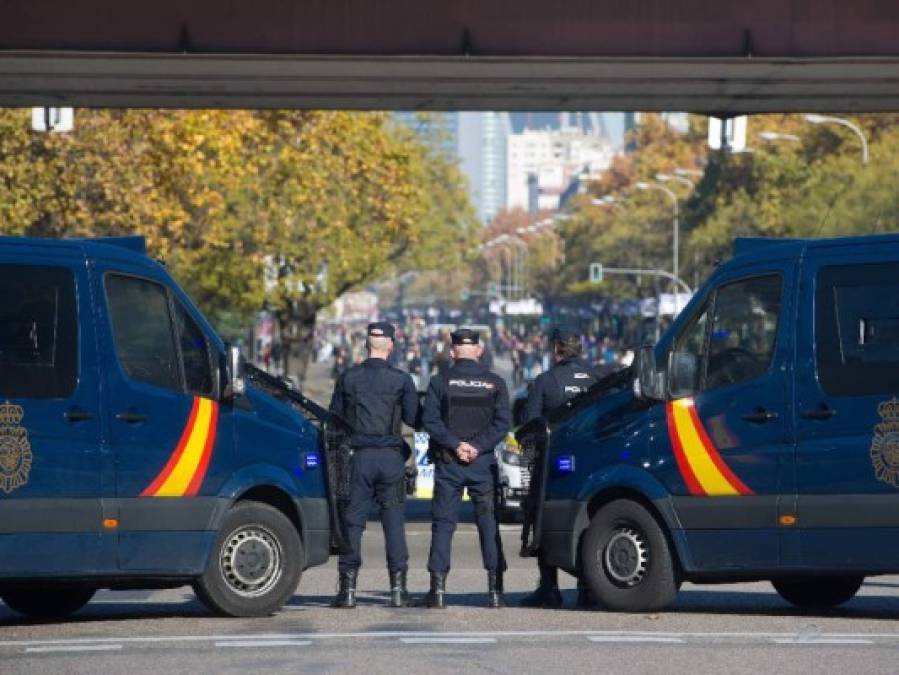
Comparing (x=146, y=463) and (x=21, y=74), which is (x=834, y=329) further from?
(x=21, y=74)

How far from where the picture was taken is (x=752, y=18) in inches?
909

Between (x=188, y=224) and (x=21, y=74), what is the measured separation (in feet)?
91.0

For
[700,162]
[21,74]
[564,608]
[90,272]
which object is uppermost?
[700,162]

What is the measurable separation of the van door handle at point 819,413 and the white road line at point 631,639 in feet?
5.41

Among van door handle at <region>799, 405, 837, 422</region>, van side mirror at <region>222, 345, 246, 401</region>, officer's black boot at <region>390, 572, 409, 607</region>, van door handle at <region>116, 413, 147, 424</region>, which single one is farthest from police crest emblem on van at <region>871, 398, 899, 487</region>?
van door handle at <region>116, 413, 147, 424</region>

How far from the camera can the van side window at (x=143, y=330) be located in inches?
545

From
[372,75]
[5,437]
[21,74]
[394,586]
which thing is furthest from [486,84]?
[5,437]

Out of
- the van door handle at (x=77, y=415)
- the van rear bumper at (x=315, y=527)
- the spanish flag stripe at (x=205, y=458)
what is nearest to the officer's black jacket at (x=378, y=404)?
the van rear bumper at (x=315, y=527)

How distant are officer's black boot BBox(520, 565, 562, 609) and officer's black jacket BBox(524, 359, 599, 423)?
1.05 metres

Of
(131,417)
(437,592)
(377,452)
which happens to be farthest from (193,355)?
(437,592)

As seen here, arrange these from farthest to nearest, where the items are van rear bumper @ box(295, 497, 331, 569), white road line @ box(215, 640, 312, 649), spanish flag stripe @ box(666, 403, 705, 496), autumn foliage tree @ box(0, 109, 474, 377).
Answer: autumn foliage tree @ box(0, 109, 474, 377) < van rear bumper @ box(295, 497, 331, 569) < spanish flag stripe @ box(666, 403, 705, 496) < white road line @ box(215, 640, 312, 649)

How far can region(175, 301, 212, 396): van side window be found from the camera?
14.2 m

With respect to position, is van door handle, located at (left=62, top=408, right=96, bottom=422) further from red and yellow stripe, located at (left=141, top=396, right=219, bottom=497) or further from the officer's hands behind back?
the officer's hands behind back

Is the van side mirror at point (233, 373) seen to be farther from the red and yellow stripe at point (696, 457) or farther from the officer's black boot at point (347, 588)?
the red and yellow stripe at point (696, 457)
